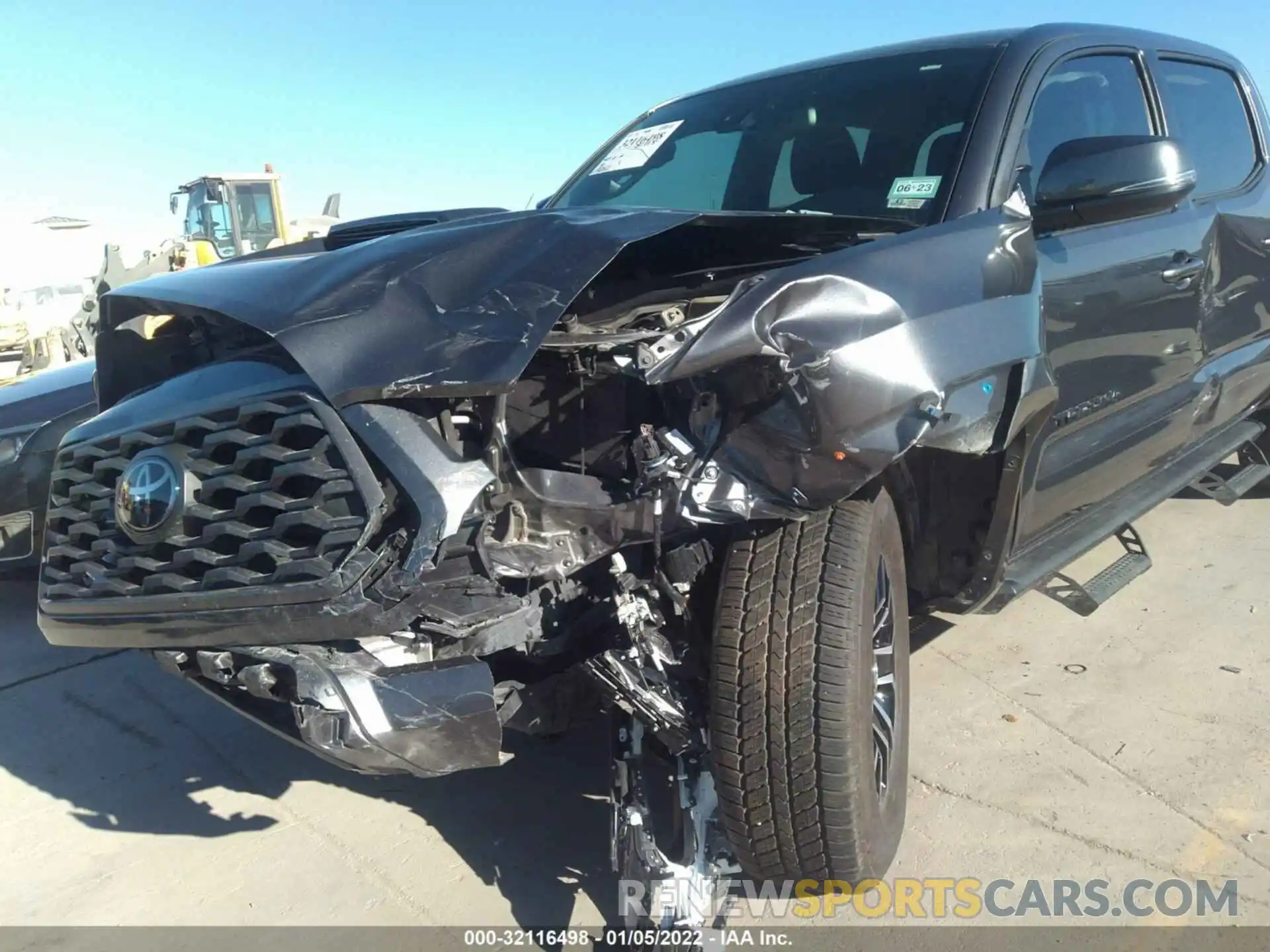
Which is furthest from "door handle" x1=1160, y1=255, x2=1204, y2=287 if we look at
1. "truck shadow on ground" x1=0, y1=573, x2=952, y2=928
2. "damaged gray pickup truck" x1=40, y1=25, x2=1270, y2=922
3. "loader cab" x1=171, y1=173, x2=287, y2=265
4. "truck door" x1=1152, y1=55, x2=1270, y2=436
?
"loader cab" x1=171, y1=173, x2=287, y2=265

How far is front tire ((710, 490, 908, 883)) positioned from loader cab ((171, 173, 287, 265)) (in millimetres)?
16453

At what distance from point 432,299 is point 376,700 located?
28.8 inches

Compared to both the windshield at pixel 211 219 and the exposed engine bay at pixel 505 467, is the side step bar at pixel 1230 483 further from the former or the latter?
the windshield at pixel 211 219

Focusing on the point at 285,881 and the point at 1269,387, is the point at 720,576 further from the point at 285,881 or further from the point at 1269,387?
the point at 1269,387

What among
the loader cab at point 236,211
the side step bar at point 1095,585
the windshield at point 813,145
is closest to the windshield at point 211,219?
the loader cab at point 236,211

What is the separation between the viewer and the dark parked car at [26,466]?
13.0ft

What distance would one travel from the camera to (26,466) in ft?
13.1

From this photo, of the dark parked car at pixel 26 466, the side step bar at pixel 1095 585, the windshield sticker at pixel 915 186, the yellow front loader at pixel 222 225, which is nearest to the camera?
the windshield sticker at pixel 915 186

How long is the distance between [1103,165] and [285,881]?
2.66 metres

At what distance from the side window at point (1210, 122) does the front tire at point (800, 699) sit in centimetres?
238

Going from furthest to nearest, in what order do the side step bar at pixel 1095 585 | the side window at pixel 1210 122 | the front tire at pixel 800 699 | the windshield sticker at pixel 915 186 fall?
the side window at pixel 1210 122 < the side step bar at pixel 1095 585 < the windshield sticker at pixel 915 186 < the front tire at pixel 800 699

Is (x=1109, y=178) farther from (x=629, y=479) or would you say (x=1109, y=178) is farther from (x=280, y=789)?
(x=280, y=789)

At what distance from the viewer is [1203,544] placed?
175 inches

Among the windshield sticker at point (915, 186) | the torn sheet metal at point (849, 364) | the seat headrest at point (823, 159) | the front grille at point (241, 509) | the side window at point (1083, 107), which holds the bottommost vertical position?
the front grille at point (241, 509)
